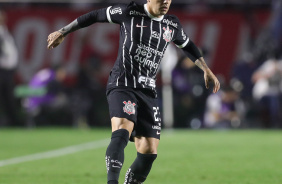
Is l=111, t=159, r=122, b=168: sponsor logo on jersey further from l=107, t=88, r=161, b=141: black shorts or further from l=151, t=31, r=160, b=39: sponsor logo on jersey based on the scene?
l=151, t=31, r=160, b=39: sponsor logo on jersey

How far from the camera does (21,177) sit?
9.48 metres

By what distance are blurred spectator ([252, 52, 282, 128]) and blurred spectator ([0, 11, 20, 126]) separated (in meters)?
7.13

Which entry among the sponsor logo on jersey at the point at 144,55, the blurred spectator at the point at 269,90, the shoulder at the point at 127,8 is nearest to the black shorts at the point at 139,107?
the sponsor logo on jersey at the point at 144,55

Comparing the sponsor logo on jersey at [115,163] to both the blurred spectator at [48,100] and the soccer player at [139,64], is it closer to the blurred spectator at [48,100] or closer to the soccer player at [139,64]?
the soccer player at [139,64]

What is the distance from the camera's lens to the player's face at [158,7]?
750cm

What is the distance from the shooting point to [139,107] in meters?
7.50

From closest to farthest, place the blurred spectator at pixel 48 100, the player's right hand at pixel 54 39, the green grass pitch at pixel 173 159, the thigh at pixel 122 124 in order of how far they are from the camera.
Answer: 1. the thigh at pixel 122 124
2. the player's right hand at pixel 54 39
3. the green grass pitch at pixel 173 159
4. the blurred spectator at pixel 48 100

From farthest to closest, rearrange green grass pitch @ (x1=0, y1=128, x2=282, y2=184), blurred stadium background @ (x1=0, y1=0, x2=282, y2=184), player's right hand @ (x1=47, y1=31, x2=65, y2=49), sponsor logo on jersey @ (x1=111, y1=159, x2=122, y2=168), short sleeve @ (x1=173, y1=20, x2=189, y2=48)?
1. blurred stadium background @ (x1=0, y1=0, x2=282, y2=184)
2. green grass pitch @ (x1=0, y1=128, x2=282, y2=184)
3. short sleeve @ (x1=173, y1=20, x2=189, y2=48)
4. player's right hand @ (x1=47, y1=31, x2=65, y2=49)
5. sponsor logo on jersey @ (x1=111, y1=159, x2=122, y2=168)

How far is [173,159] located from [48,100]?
10340 millimetres

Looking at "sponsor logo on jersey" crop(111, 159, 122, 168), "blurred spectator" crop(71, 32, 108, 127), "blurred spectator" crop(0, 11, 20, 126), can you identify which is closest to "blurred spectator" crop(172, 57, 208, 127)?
"blurred spectator" crop(71, 32, 108, 127)

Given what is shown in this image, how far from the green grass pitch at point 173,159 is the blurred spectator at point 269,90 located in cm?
150

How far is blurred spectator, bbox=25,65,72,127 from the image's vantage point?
2138 cm

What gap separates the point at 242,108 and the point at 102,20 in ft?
46.6

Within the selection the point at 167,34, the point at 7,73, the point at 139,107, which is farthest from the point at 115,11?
the point at 7,73
